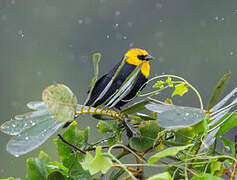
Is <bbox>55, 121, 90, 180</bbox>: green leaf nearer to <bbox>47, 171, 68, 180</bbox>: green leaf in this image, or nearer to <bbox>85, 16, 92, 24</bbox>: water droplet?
<bbox>47, 171, 68, 180</bbox>: green leaf

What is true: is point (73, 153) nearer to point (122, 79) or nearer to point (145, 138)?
point (145, 138)

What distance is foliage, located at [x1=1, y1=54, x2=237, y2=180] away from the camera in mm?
360

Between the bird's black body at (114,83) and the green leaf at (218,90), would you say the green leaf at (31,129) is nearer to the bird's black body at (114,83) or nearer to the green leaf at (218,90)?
the green leaf at (218,90)

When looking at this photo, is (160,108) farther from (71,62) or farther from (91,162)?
(71,62)

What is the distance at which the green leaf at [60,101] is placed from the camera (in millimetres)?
358

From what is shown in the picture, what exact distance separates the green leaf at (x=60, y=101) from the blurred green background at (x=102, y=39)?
451 centimetres

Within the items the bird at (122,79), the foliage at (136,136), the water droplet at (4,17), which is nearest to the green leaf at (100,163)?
the foliage at (136,136)

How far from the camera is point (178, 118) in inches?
14.4

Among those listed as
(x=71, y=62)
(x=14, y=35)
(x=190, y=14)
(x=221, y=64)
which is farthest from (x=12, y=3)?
(x=221, y=64)

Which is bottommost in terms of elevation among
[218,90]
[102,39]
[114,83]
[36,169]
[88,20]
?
[102,39]

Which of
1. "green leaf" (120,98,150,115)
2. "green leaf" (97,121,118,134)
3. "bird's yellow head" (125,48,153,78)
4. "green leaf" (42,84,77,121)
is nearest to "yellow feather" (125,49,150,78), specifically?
"bird's yellow head" (125,48,153,78)

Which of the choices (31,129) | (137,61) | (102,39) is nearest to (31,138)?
(31,129)

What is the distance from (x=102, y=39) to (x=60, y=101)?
5677 mm

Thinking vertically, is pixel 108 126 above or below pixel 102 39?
above
